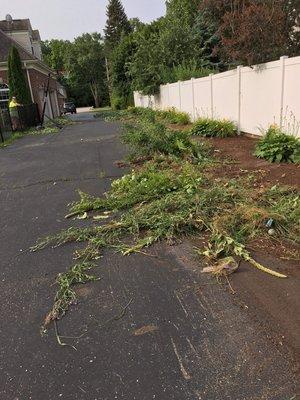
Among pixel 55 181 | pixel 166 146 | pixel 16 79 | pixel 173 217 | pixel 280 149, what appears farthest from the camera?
pixel 16 79

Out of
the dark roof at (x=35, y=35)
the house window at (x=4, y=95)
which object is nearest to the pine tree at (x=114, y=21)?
the dark roof at (x=35, y=35)

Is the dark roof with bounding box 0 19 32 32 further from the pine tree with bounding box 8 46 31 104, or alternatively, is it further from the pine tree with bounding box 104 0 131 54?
the pine tree with bounding box 104 0 131 54

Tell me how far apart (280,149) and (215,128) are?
13.7 ft

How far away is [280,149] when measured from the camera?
757 cm

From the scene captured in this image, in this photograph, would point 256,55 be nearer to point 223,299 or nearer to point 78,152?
point 78,152

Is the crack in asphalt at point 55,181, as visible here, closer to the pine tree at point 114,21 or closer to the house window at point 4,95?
the house window at point 4,95

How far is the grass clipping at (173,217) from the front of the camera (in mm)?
4062

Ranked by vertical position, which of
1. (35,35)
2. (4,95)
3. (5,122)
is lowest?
(5,122)

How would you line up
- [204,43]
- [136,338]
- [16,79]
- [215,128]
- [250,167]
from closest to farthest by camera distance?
[136,338] → [250,167] → [215,128] → [16,79] → [204,43]

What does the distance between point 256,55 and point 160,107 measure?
15.1 m

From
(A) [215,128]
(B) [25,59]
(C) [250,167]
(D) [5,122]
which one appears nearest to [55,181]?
(C) [250,167]

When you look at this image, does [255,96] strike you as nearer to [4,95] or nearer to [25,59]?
[4,95]

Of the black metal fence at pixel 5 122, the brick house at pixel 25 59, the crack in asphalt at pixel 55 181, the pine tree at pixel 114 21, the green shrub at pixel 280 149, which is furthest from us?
the pine tree at pixel 114 21

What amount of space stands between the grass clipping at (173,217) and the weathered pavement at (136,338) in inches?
7.9
